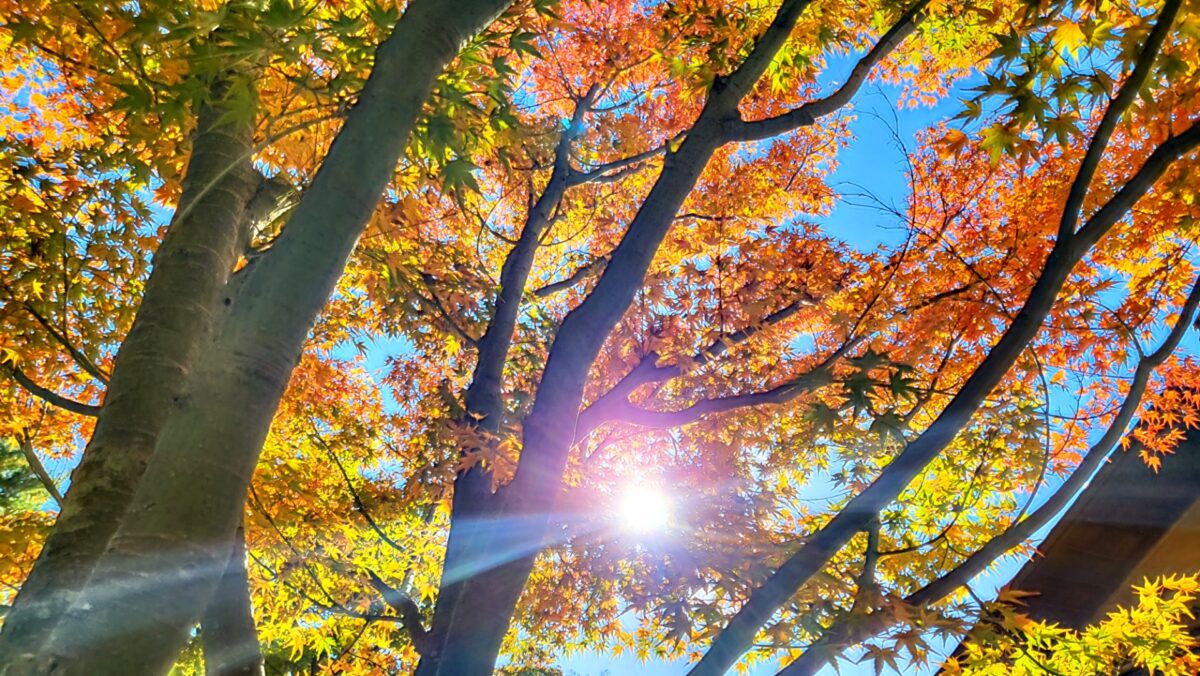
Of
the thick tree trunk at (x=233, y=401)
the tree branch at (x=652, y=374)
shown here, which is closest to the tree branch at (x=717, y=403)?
the tree branch at (x=652, y=374)

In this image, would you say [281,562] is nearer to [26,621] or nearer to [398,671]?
[26,621]

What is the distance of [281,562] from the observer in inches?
223

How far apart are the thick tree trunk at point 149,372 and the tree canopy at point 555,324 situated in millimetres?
13

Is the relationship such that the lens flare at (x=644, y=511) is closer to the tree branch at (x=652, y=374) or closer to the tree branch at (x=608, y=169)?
the tree branch at (x=652, y=374)

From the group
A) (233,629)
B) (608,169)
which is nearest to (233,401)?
(233,629)

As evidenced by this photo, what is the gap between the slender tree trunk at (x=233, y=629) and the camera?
3145 millimetres

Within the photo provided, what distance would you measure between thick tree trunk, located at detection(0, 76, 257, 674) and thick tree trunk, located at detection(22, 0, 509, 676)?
0.39 ft

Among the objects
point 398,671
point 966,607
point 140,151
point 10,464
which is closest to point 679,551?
point 966,607

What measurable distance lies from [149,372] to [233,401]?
2.69ft

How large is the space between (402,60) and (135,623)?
1.51 metres

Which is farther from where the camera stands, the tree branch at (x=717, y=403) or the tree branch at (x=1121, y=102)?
the tree branch at (x=717, y=403)

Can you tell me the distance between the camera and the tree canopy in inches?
68.1

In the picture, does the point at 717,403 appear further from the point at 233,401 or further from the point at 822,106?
the point at 233,401

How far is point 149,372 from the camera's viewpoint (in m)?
2.10
